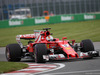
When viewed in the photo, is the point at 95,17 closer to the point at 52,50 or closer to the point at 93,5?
the point at 93,5

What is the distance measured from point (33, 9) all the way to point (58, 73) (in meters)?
51.6

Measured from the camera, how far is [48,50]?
13.9 meters

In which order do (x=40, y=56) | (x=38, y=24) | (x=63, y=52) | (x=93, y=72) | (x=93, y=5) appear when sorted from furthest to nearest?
(x=93, y=5) → (x=38, y=24) → (x=63, y=52) → (x=40, y=56) → (x=93, y=72)

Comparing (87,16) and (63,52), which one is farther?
(87,16)

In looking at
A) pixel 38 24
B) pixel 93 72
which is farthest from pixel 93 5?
pixel 93 72

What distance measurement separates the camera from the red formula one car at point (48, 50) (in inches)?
523

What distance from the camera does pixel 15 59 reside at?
14914 mm

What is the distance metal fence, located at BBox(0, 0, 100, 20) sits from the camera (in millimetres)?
57594

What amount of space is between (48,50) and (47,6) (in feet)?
158

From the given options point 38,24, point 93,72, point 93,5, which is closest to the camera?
point 93,72

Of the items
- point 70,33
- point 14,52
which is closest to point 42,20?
point 70,33

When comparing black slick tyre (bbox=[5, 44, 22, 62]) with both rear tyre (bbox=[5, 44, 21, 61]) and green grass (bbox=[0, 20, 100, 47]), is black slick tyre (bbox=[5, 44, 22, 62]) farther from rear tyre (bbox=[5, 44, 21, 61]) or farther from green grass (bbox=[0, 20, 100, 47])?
green grass (bbox=[0, 20, 100, 47])

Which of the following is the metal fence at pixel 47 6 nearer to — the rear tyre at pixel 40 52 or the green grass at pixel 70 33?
the green grass at pixel 70 33

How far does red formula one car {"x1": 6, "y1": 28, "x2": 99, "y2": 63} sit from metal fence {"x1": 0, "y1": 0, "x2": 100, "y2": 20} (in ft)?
139
